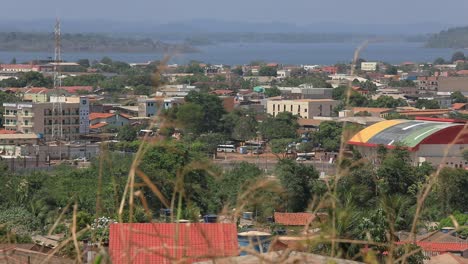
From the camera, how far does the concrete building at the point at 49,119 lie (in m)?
25.6

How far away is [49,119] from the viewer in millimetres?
25938

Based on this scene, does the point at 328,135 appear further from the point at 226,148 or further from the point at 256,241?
the point at 256,241

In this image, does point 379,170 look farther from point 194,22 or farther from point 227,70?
point 194,22

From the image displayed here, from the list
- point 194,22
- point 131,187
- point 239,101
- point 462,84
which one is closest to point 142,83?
point 239,101

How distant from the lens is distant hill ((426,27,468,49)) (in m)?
105

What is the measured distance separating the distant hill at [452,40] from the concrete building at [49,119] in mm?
80365

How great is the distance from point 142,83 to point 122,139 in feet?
49.3

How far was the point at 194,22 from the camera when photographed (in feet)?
627

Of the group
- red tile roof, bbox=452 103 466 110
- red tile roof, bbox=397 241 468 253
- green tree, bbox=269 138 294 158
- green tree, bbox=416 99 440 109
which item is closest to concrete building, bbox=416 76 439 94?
red tile roof, bbox=452 103 466 110

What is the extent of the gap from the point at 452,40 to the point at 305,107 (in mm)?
78368

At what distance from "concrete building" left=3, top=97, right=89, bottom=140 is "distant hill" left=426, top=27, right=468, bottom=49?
3164 inches

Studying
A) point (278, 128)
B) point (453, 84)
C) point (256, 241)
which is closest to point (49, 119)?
point (278, 128)

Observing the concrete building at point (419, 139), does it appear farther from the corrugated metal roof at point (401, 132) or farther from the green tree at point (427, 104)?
the green tree at point (427, 104)

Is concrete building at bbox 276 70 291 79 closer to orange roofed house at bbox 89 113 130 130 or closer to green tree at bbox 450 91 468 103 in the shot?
green tree at bbox 450 91 468 103
